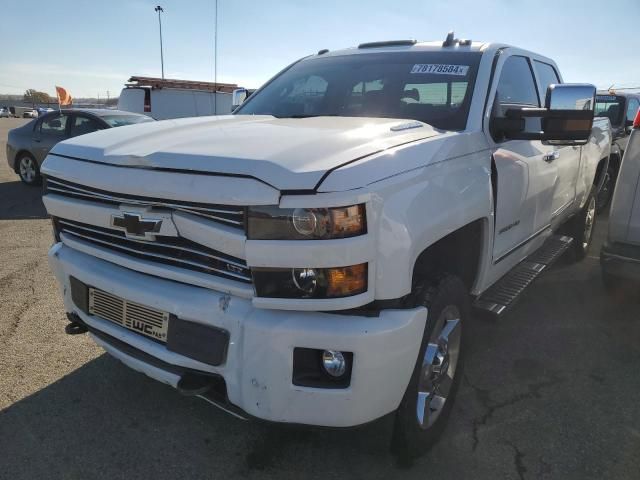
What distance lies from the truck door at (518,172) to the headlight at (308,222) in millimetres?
1285

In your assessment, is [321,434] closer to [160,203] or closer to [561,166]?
[160,203]

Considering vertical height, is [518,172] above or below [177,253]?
above

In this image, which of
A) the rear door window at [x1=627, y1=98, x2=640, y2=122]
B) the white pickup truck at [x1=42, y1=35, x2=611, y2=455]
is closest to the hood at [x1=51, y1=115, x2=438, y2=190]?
the white pickup truck at [x1=42, y1=35, x2=611, y2=455]

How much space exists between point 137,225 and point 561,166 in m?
3.24

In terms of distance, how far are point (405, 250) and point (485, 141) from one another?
1134mm

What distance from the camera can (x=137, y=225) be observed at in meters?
2.06

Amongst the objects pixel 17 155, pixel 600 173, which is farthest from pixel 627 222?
pixel 17 155

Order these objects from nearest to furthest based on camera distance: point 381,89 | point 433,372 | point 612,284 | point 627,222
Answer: point 433,372 < point 381,89 < point 627,222 < point 612,284

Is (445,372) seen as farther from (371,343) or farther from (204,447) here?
(204,447)

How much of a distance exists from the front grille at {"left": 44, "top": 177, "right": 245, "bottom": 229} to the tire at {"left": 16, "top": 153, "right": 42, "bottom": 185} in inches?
313

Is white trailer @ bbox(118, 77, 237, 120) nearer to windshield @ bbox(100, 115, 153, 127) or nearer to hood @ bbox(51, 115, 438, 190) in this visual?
windshield @ bbox(100, 115, 153, 127)

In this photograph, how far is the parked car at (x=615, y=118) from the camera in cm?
741

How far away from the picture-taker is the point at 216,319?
1.92m

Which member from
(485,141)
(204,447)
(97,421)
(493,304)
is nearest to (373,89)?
(485,141)
